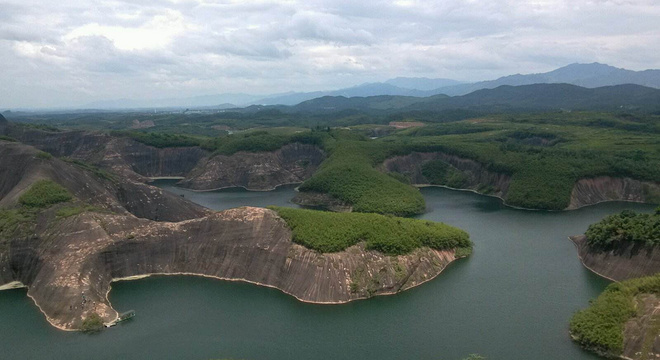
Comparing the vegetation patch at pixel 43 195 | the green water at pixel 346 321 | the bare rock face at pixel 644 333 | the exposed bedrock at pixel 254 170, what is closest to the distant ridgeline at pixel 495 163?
the exposed bedrock at pixel 254 170

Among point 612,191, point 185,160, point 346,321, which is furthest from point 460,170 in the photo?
point 346,321

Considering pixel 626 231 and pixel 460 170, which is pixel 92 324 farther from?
pixel 460 170

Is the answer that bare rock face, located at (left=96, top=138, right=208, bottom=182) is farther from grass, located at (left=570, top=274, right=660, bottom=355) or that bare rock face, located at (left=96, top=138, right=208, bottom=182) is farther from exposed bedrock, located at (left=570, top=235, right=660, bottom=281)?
grass, located at (left=570, top=274, right=660, bottom=355)

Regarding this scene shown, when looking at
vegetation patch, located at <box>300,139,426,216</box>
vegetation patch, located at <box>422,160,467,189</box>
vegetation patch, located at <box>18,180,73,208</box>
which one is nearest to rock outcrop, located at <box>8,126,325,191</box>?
vegetation patch, located at <box>300,139,426,216</box>

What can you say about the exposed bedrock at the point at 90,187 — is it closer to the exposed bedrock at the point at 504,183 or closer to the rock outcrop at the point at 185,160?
the rock outcrop at the point at 185,160

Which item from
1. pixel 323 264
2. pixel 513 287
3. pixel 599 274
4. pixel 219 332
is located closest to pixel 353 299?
pixel 323 264
